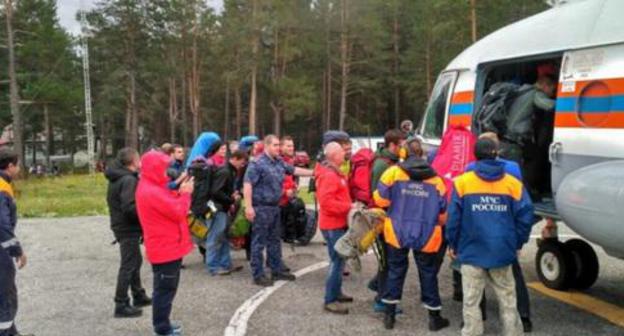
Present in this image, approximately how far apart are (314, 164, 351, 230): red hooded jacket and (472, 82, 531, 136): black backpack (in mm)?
1731

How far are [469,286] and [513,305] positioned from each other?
0.38 meters

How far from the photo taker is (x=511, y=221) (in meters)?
4.58

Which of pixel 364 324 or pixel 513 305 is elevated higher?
pixel 513 305

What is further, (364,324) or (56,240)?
(56,240)

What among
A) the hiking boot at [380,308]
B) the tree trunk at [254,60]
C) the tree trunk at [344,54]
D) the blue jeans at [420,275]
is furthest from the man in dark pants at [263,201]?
the tree trunk at [344,54]

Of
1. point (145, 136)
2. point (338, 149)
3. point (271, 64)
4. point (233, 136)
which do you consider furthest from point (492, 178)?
point (145, 136)

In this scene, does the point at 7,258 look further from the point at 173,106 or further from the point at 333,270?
the point at 173,106

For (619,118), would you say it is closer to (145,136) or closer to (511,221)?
(511,221)

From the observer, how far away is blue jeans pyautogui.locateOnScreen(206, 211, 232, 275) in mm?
7434

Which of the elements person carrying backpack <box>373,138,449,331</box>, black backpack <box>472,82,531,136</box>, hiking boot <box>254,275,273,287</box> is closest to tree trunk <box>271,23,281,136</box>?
hiking boot <box>254,275,273,287</box>

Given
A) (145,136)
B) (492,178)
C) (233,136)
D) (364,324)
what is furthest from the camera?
(145,136)

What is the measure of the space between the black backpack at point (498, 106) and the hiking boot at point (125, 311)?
13.5ft

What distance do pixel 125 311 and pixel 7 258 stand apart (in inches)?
52.5

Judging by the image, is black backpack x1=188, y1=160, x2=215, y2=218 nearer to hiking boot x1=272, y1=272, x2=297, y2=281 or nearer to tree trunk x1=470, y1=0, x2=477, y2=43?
hiking boot x1=272, y1=272, x2=297, y2=281
